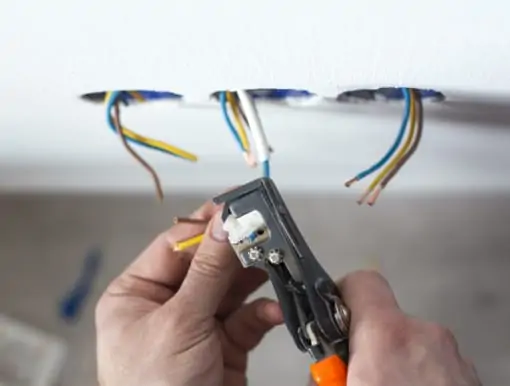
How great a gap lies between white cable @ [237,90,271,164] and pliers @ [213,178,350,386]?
30mm

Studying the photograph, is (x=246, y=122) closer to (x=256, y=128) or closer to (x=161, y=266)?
(x=256, y=128)

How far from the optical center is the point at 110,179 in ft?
3.28

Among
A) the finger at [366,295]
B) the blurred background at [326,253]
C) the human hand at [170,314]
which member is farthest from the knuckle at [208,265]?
the blurred background at [326,253]

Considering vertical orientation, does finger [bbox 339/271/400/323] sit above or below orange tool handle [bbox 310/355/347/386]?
above

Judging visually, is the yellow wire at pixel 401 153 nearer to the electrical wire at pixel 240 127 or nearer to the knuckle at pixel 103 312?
the electrical wire at pixel 240 127

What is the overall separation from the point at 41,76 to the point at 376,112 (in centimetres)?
29

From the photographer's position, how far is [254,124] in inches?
24.0

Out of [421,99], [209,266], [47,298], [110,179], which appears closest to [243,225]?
[209,266]

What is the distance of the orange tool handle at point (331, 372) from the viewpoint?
576 mm

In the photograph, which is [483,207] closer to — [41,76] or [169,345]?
[169,345]

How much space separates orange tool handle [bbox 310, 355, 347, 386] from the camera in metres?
0.58

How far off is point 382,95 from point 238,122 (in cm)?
12

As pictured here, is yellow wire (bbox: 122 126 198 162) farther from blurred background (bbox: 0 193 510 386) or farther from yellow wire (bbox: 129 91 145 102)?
blurred background (bbox: 0 193 510 386)

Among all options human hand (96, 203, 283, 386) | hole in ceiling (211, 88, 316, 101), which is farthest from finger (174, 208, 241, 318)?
hole in ceiling (211, 88, 316, 101)
